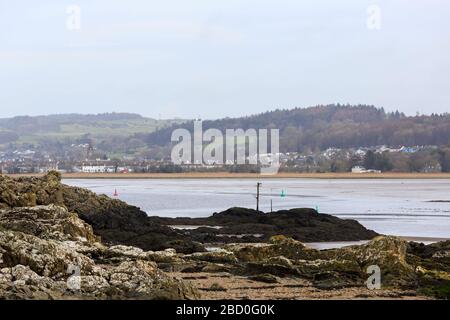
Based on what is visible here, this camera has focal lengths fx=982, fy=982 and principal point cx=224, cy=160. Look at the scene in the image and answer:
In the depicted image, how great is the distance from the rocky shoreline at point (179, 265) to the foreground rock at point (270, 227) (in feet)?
3.92

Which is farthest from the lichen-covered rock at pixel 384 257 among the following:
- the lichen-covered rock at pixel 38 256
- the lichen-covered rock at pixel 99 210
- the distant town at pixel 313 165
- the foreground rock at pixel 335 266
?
the distant town at pixel 313 165

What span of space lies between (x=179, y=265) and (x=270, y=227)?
16192 mm

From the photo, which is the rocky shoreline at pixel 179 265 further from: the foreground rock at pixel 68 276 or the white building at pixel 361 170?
the white building at pixel 361 170

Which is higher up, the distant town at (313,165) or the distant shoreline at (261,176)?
the distant town at (313,165)

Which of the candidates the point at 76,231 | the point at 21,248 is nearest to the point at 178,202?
the point at 76,231

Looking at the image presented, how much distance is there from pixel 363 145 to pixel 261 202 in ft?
410

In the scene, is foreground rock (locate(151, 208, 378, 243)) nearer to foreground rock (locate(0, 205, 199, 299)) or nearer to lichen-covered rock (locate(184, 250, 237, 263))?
lichen-covered rock (locate(184, 250, 237, 263))

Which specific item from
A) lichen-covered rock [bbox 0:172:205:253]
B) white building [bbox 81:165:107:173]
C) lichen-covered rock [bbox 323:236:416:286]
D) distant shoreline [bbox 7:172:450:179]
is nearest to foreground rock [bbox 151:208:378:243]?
lichen-covered rock [bbox 0:172:205:253]

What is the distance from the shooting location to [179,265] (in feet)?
64.5

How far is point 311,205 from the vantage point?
5472 cm

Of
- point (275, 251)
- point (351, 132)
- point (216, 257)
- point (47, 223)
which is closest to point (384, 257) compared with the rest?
point (275, 251)

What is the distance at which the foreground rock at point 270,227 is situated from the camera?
107ft
